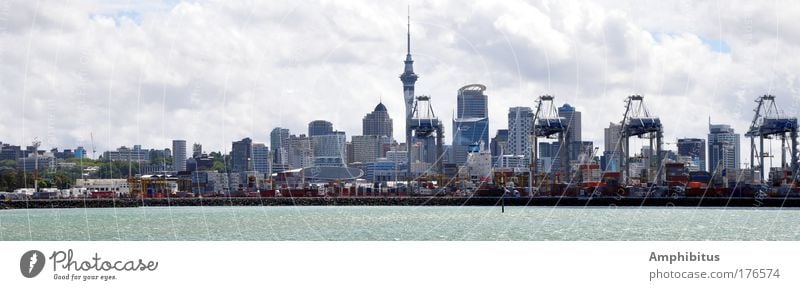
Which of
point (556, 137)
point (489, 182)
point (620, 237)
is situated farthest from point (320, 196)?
point (620, 237)

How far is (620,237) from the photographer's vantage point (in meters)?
58.2

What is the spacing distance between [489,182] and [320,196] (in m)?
25.1

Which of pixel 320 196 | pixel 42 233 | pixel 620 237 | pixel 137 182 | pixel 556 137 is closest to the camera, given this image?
pixel 620 237

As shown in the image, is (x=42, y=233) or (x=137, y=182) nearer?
(x=42, y=233)
